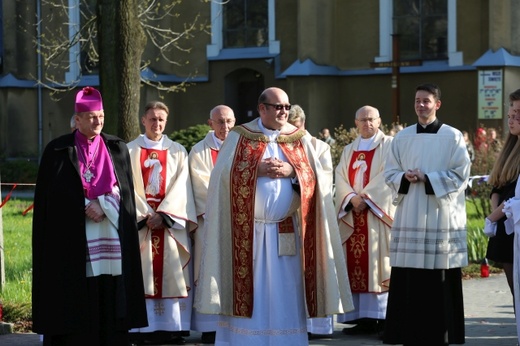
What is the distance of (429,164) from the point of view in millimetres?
A: 9805

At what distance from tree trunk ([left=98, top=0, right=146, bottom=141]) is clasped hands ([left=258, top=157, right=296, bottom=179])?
518 cm

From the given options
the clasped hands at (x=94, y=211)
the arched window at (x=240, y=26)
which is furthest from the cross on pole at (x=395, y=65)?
the clasped hands at (x=94, y=211)

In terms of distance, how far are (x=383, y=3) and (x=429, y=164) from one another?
75.8 ft

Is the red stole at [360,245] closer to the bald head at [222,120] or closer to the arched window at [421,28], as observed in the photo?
the bald head at [222,120]

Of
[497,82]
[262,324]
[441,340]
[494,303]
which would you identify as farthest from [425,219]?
[497,82]

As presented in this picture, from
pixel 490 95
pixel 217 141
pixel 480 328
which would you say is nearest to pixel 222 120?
pixel 217 141

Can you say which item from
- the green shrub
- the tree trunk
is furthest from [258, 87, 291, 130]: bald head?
the green shrub

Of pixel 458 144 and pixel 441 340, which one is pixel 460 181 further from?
pixel 441 340

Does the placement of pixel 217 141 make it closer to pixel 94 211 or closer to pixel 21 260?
pixel 94 211

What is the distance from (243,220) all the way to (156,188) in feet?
6.51

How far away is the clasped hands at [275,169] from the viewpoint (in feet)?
29.4

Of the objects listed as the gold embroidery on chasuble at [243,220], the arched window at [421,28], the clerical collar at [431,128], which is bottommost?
the gold embroidery on chasuble at [243,220]

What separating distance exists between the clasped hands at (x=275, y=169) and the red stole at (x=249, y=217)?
46mm

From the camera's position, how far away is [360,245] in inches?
460
